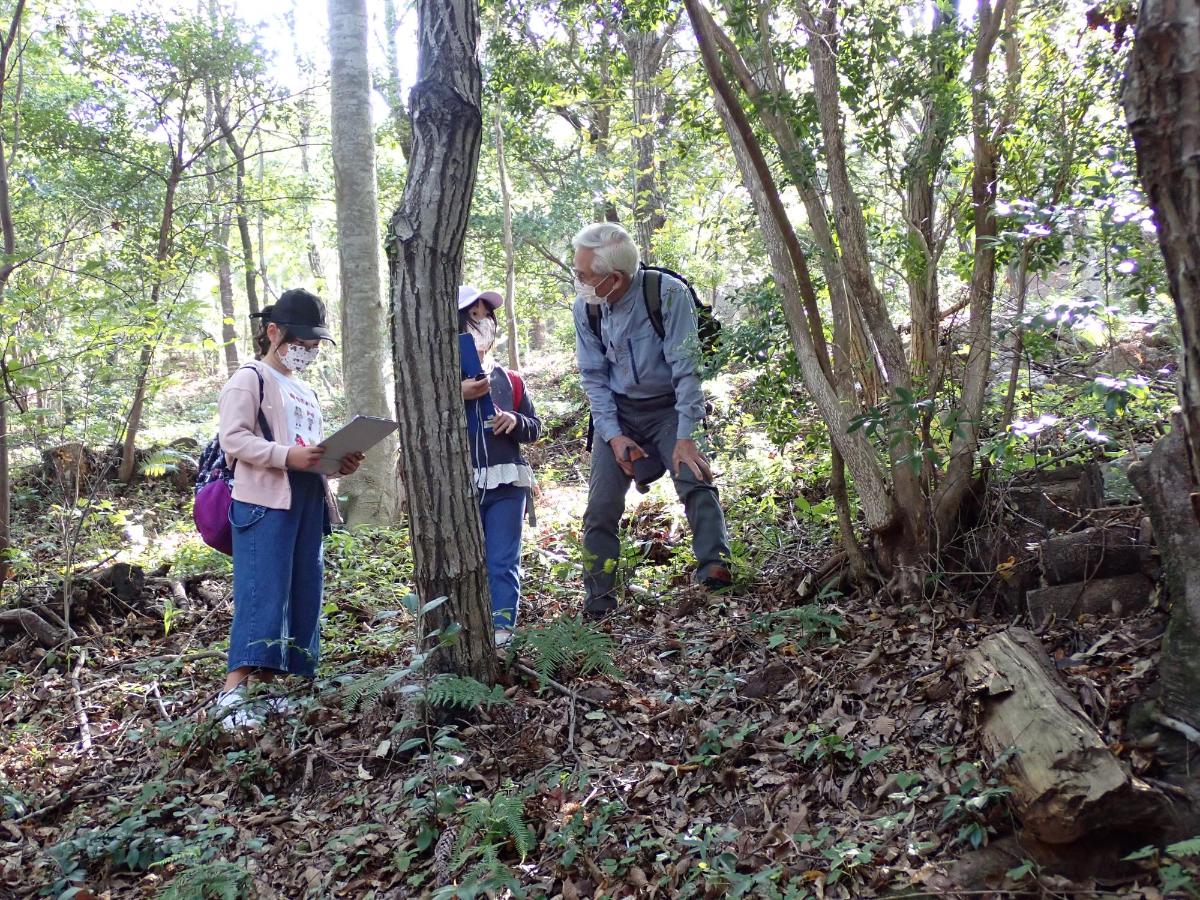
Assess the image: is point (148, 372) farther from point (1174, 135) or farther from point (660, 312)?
point (1174, 135)

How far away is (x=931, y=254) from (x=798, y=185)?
781 millimetres

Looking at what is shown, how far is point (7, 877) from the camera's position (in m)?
3.26

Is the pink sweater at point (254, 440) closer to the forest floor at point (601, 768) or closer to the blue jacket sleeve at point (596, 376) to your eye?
the forest floor at point (601, 768)

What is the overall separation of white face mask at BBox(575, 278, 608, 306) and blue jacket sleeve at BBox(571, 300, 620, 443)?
85 mm

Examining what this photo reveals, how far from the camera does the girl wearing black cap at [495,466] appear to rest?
467 cm

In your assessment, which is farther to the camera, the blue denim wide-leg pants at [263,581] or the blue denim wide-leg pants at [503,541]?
the blue denim wide-leg pants at [503,541]

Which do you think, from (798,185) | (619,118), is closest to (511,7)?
(798,185)

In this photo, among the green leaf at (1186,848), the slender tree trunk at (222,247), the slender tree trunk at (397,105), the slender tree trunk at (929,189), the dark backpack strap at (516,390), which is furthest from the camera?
the slender tree trunk at (397,105)

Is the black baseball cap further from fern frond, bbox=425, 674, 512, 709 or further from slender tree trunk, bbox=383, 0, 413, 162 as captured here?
slender tree trunk, bbox=383, 0, 413, 162

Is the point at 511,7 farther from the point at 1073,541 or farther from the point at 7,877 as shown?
the point at 7,877

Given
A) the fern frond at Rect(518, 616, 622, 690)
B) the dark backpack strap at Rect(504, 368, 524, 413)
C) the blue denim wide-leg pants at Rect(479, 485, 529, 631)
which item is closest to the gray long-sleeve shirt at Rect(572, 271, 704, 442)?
the dark backpack strap at Rect(504, 368, 524, 413)

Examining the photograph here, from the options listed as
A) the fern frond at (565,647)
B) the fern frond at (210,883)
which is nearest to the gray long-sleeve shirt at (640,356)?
the fern frond at (565,647)

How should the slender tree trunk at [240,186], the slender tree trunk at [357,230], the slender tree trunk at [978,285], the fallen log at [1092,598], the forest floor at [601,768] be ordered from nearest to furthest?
1. the forest floor at [601,768]
2. the fallen log at [1092,598]
3. the slender tree trunk at [978,285]
4. the slender tree trunk at [357,230]
5. the slender tree trunk at [240,186]

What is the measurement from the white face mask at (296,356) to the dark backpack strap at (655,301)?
177 centimetres
